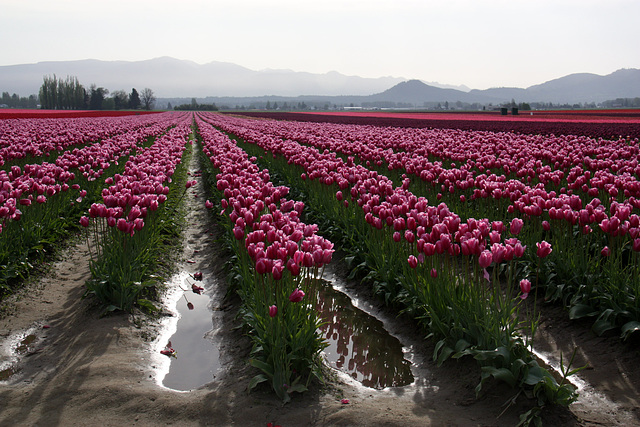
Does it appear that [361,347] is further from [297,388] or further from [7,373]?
[7,373]

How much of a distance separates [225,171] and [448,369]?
18.1 feet

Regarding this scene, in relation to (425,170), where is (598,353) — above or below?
below

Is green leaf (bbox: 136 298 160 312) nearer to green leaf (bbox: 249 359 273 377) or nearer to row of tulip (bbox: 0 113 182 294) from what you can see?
row of tulip (bbox: 0 113 182 294)

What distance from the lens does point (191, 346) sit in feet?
17.9

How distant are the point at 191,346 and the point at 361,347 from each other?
186 centimetres

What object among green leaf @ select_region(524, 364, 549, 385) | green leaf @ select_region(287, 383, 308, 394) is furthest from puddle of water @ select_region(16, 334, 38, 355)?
green leaf @ select_region(524, 364, 549, 385)

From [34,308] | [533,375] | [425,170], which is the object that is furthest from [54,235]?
[533,375]

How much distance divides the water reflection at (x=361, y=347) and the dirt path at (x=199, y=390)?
0.17 m

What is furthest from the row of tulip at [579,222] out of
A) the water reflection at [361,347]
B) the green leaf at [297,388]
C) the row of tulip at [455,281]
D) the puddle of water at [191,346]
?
the puddle of water at [191,346]

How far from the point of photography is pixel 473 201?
1030 cm

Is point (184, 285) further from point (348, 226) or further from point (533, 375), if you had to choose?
point (533, 375)

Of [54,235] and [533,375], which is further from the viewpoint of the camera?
[54,235]

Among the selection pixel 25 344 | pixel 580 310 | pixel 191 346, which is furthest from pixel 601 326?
pixel 25 344

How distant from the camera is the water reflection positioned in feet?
15.9
